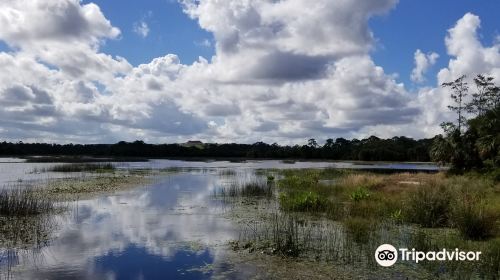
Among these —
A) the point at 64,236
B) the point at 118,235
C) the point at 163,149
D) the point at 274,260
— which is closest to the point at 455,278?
the point at 274,260

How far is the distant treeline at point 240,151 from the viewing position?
12962cm

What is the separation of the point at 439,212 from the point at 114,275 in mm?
11624

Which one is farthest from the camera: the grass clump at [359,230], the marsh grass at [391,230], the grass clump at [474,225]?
the grass clump at [359,230]

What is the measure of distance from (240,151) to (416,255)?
159 metres

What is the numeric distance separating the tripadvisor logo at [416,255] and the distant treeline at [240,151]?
119m

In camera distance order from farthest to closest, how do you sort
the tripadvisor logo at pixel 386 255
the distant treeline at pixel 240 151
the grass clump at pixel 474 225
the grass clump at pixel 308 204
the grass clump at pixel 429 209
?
the distant treeline at pixel 240 151 → the grass clump at pixel 308 204 → the grass clump at pixel 429 209 → the grass clump at pixel 474 225 → the tripadvisor logo at pixel 386 255

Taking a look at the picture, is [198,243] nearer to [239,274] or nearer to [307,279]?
[239,274]

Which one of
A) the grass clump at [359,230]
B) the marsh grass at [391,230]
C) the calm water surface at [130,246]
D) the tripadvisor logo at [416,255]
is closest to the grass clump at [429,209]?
the marsh grass at [391,230]

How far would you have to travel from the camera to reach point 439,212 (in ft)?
55.3

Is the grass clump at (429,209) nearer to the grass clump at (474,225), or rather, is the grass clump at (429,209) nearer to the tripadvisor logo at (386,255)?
the grass clump at (474,225)

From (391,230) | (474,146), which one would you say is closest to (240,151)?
(474,146)

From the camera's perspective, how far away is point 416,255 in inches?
468

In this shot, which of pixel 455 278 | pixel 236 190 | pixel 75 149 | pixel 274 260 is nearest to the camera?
pixel 455 278

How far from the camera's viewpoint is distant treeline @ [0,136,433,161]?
129625mm
